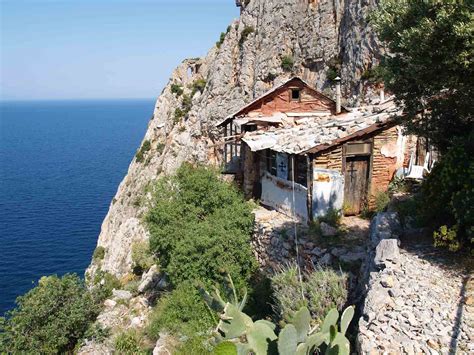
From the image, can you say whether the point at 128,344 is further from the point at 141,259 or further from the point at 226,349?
the point at 141,259

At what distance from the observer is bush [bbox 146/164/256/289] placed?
15.6 meters

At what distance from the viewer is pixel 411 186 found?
1580 centimetres

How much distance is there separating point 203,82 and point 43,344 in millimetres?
39300

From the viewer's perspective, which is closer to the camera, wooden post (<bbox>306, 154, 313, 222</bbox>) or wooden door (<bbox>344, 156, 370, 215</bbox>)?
wooden post (<bbox>306, 154, 313, 222</bbox>)

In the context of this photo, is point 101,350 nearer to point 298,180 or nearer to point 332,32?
point 298,180

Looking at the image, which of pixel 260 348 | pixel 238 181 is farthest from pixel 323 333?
pixel 238 181

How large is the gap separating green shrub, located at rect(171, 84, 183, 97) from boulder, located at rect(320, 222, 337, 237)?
4039 centimetres

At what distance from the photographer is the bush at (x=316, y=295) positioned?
9.59 metres

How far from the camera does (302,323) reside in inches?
255

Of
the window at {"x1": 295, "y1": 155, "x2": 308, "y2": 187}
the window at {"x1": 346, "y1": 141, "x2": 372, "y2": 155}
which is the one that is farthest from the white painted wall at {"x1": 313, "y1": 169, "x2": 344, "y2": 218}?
the window at {"x1": 346, "y1": 141, "x2": 372, "y2": 155}

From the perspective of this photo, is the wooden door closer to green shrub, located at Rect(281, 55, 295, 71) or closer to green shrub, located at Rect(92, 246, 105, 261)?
green shrub, located at Rect(281, 55, 295, 71)

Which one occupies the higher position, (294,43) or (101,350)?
(294,43)

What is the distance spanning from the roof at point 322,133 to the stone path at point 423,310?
268 inches

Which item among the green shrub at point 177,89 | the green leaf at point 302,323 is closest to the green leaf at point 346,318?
the green leaf at point 302,323
